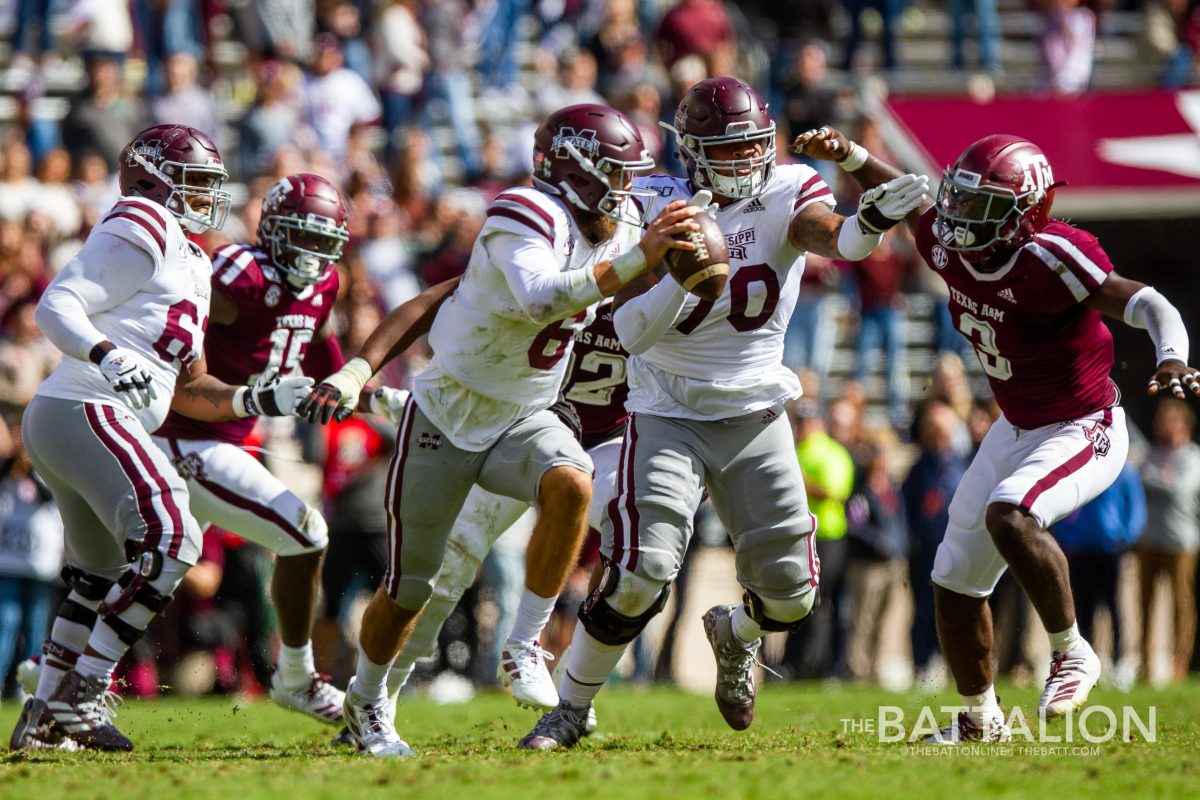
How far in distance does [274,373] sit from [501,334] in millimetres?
1326

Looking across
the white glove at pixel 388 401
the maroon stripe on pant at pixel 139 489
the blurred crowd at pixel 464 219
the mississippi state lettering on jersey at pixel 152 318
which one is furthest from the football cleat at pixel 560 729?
the blurred crowd at pixel 464 219

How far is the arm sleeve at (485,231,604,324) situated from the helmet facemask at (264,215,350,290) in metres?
1.30

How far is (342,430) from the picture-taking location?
1047 centimetres

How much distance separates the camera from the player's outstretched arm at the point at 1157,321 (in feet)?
19.0

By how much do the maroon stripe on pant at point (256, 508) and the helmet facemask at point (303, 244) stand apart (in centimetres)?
90

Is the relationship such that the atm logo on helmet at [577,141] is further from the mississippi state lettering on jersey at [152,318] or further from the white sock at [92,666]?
the white sock at [92,666]

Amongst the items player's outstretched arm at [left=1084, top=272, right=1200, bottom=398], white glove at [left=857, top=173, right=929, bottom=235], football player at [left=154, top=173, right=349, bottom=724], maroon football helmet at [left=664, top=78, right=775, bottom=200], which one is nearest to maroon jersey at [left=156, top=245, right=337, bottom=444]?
football player at [left=154, top=173, right=349, bottom=724]

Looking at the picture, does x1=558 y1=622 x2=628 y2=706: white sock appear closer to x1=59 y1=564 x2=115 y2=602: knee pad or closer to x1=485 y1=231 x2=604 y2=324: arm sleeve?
x1=485 y1=231 x2=604 y2=324: arm sleeve

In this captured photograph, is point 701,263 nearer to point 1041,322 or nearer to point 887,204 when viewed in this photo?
point 887,204

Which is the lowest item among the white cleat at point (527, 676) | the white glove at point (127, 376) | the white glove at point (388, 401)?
the white cleat at point (527, 676)

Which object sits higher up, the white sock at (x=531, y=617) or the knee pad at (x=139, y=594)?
the knee pad at (x=139, y=594)

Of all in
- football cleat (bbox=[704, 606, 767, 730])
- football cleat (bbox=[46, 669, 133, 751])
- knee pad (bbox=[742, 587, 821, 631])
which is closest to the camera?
knee pad (bbox=[742, 587, 821, 631])

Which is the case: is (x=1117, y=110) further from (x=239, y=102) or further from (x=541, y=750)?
(x=541, y=750)

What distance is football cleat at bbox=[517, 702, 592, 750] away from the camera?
6156 mm
